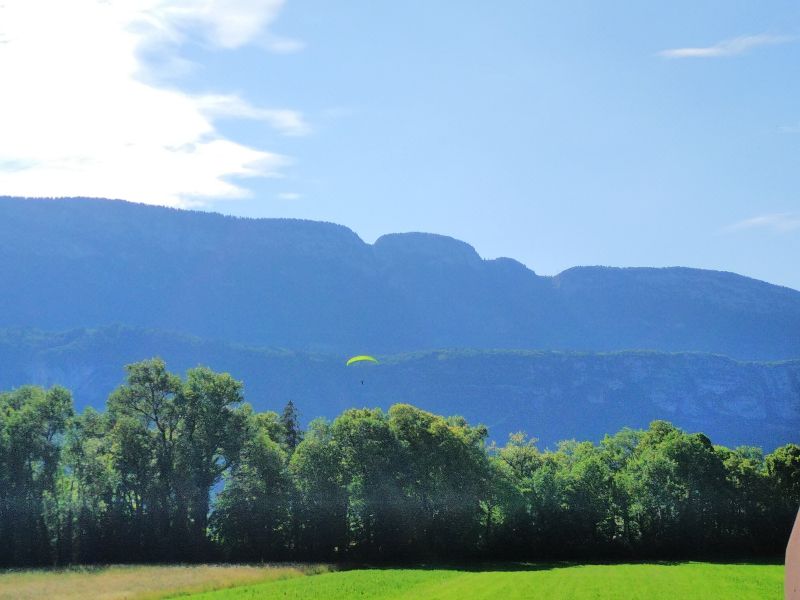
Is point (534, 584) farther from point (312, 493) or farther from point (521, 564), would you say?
point (312, 493)

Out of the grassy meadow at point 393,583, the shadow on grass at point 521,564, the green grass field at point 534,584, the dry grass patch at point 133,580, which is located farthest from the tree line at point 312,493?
the green grass field at point 534,584

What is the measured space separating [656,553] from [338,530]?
2628cm

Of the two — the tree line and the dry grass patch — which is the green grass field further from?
the tree line

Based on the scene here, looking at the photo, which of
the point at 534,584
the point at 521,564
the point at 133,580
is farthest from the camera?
the point at 521,564

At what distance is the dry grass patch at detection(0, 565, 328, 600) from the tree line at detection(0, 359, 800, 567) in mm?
8469

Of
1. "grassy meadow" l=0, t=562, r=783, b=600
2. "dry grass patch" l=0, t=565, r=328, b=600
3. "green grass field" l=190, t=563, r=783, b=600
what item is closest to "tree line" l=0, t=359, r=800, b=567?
"dry grass patch" l=0, t=565, r=328, b=600

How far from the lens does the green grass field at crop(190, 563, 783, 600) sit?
1645 inches

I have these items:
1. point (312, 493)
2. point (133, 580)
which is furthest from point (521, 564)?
point (133, 580)

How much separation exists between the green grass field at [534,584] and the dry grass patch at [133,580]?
2.12 meters

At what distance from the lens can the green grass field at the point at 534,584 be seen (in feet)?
137

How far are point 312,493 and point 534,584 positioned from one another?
24.1 metres

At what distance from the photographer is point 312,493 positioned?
6619 centimetres

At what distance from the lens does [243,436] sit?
66.6m

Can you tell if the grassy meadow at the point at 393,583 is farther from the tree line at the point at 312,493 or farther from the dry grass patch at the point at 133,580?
the tree line at the point at 312,493
